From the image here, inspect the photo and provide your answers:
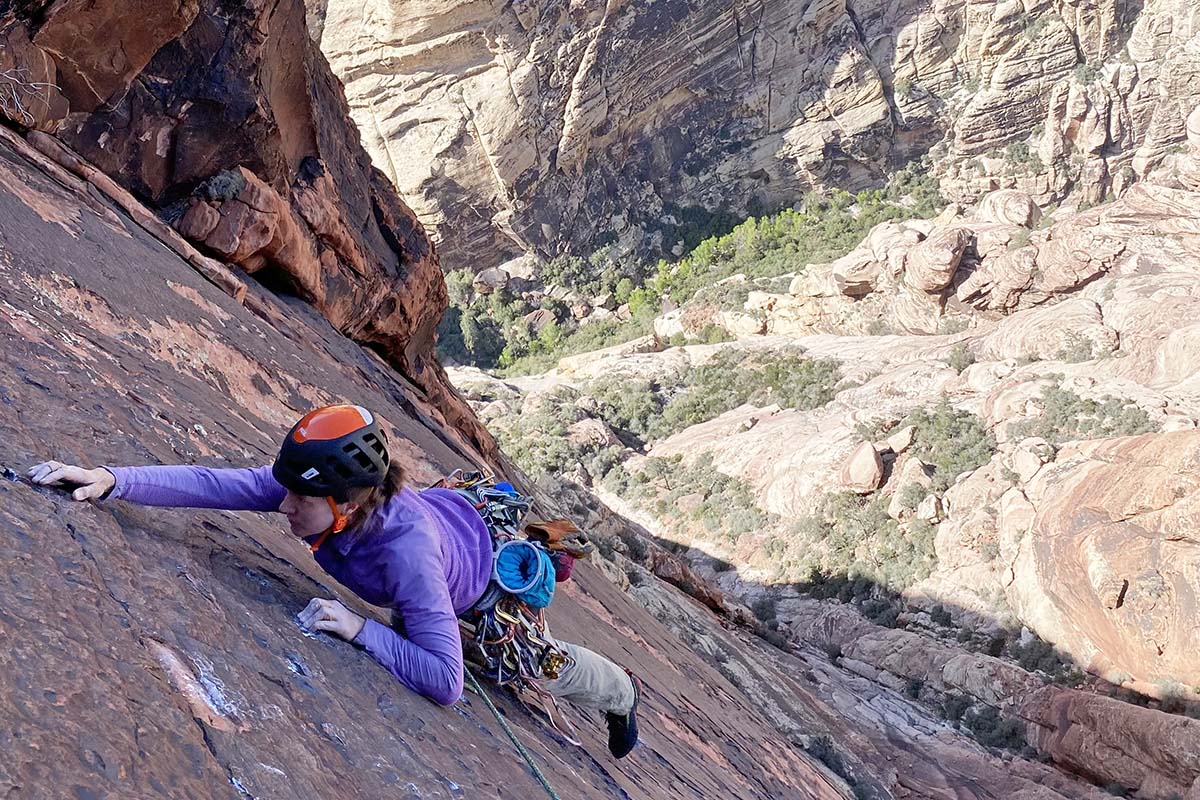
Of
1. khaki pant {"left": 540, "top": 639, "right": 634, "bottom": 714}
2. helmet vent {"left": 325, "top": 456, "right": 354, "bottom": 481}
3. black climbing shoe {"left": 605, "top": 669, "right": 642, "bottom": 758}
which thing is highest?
helmet vent {"left": 325, "top": 456, "right": 354, "bottom": 481}

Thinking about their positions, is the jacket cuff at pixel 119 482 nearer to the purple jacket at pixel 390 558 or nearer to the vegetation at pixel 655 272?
the purple jacket at pixel 390 558

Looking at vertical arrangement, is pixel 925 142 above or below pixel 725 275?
above

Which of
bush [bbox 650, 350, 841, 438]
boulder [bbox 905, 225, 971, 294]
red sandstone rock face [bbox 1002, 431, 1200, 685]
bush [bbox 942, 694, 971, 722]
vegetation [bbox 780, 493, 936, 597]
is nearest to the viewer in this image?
red sandstone rock face [bbox 1002, 431, 1200, 685]

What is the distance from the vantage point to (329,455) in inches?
75.8

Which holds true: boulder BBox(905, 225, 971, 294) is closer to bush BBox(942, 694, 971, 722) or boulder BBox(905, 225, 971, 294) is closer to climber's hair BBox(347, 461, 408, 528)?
bush BBox(942, 694, 971, 722)

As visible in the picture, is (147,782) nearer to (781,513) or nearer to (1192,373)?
(781,513)

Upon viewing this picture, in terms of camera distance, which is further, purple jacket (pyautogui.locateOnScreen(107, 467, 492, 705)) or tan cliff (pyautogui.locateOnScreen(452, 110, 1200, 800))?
tan cliff (pyautogui.locateOnScreen(452, 110, 1200, 800))

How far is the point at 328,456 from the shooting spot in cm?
192

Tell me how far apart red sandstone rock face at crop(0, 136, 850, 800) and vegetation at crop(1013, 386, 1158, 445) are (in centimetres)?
1285

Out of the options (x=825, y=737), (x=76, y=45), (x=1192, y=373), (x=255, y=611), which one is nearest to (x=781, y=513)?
(x=1192, y=373)

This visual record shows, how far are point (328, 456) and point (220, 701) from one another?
0.58 metres

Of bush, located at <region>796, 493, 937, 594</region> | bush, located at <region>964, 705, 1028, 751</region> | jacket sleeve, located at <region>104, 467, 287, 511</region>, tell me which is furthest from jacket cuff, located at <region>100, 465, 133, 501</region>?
bush, located at <region>796, 493, 937, 594</region>

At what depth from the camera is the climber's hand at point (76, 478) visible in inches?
77.0

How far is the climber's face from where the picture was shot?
2.01m
